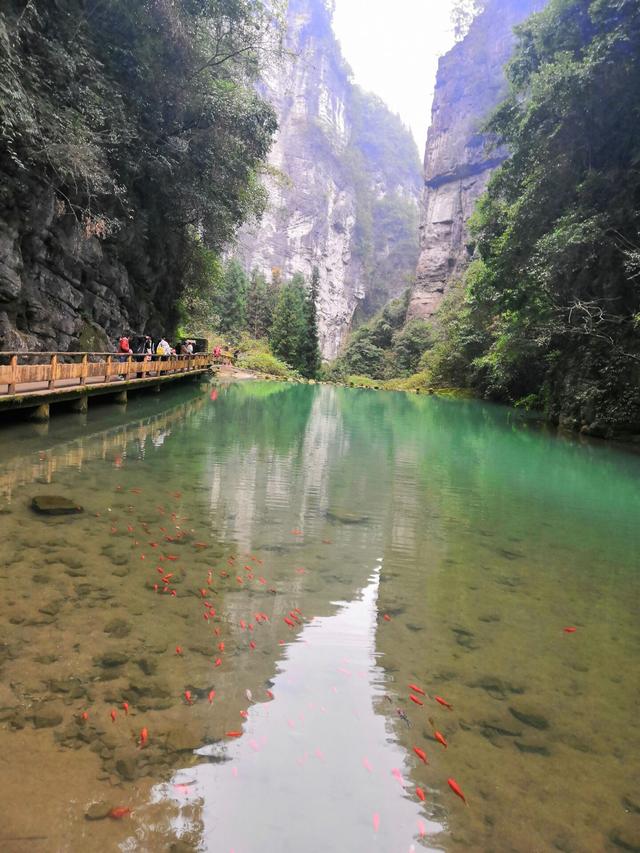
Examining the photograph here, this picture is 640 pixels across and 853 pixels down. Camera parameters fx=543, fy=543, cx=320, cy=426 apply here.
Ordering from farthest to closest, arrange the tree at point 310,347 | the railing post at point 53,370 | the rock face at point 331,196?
the rock face at point 331,196 → the tree at point 310,347 → the railing post at point 53,370

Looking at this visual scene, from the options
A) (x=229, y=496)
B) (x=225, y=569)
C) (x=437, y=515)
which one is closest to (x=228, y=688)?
(x=225, y=569)

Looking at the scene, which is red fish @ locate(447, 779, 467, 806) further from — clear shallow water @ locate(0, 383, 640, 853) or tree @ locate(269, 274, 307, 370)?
tree @ locate(269, 274, 307, 370)

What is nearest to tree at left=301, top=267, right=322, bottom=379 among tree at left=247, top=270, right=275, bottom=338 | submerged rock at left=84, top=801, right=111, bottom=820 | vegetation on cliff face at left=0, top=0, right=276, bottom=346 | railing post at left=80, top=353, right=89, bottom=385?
tree at left=247, top=270, right=275, bottom=338

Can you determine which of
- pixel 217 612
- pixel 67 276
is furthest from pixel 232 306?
pixel 217 612

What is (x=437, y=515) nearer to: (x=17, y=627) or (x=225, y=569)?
(x=225, y=569)

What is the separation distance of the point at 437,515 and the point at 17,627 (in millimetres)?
5065

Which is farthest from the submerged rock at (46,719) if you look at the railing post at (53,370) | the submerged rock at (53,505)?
the railing post at (53,370)

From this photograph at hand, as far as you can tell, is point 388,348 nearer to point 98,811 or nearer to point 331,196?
point 331,196

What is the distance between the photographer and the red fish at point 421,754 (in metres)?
2.53

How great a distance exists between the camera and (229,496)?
695cm

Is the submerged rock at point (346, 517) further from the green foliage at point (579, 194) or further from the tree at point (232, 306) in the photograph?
the tree at point (232, 306)

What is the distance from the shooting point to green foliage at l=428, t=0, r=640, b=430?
Answer: 14008 millimetres

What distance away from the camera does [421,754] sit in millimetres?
2574

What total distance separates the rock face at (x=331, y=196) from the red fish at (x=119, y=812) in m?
83.1
